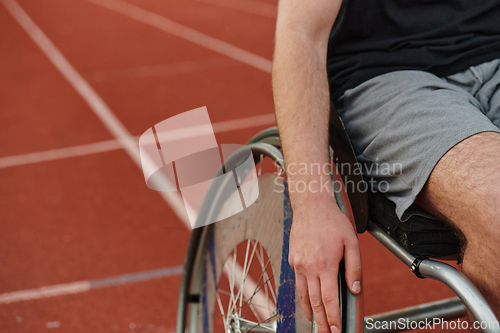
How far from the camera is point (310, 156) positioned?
2.97 ft

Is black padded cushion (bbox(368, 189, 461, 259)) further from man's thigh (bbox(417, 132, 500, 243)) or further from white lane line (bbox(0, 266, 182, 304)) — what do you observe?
white lane line (bbox(0, 266, 182, 304))

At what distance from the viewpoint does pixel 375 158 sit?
961 mm

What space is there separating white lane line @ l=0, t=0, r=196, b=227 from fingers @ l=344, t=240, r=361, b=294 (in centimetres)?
67

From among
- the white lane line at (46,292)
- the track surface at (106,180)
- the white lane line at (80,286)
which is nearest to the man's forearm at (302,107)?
the track surface at (106,180)

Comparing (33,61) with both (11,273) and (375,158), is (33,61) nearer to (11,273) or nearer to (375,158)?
(11,273)

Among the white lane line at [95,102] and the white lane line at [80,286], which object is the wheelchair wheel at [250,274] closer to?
the white lane line at [95,102]

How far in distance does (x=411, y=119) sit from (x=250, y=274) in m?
0.71

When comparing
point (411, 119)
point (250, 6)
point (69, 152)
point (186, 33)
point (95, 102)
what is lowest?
point (411, 119)

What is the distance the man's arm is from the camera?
805mm

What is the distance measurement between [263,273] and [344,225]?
459 millimetres

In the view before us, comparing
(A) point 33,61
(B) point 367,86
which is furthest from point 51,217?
(A) point 33,61
